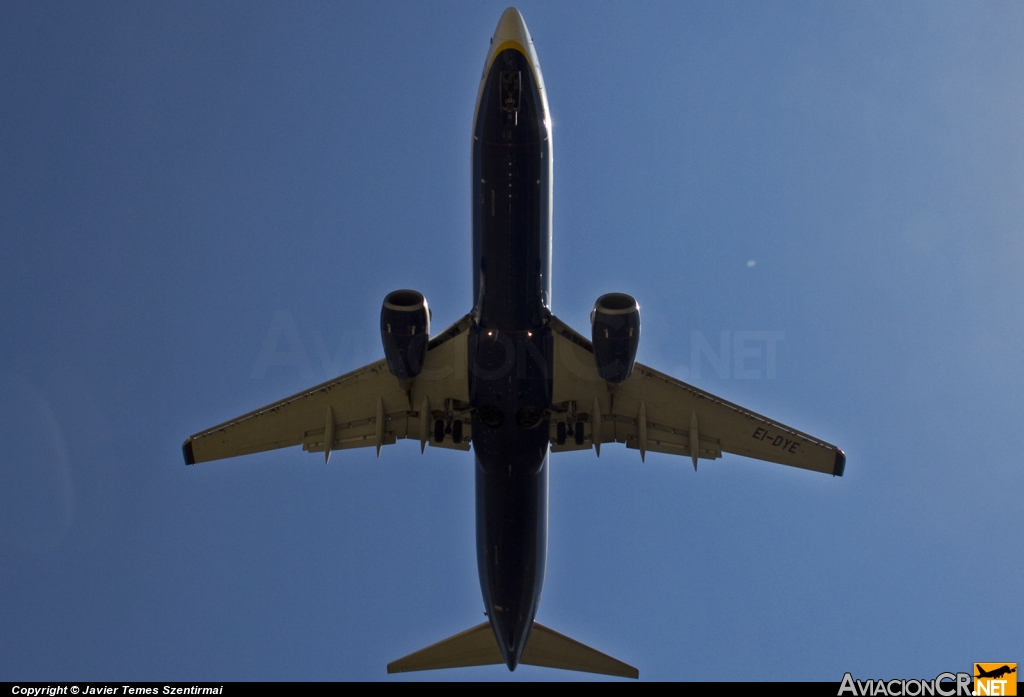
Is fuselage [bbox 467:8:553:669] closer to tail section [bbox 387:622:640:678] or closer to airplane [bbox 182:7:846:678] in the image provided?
airplane [bbox 182:7:846:678]

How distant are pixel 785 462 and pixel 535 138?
39.2 feet

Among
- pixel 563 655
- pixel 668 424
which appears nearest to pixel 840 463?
pixel 668 424

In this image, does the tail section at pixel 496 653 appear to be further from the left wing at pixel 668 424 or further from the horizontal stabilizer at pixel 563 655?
the left wing at pixel 668 424

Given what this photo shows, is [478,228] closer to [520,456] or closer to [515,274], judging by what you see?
[515,274]

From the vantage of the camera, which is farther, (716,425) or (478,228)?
(716,425)

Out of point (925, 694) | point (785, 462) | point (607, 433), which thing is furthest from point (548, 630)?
point (925, 694)

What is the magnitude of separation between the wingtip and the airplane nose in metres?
13.7

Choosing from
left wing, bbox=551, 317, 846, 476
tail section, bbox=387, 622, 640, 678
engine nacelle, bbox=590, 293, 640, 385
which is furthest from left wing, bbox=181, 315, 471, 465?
tail section, bbox=387, 622, 640, 678

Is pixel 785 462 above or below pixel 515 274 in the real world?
below

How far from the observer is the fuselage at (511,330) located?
74.8 feet

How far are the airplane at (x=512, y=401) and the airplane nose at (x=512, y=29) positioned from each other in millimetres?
56

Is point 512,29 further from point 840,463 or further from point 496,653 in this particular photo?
point 496,653

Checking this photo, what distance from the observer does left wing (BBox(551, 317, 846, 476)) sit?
27469 mm

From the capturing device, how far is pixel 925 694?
898 inches
